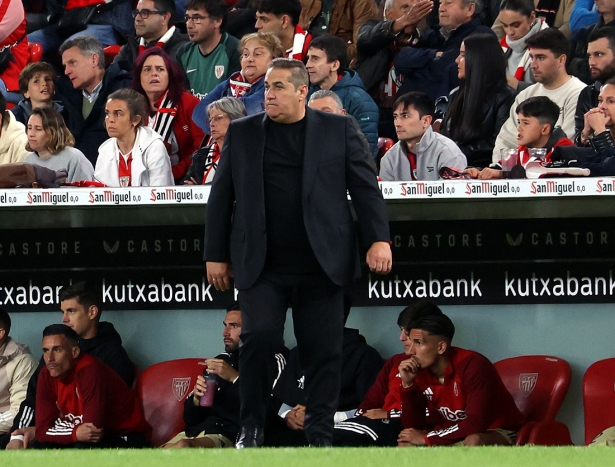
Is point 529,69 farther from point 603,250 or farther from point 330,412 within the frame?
point 330,412

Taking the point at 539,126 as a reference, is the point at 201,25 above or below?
above

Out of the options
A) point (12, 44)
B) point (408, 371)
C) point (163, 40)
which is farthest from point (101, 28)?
point (408, 371)

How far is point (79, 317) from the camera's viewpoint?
7629mm

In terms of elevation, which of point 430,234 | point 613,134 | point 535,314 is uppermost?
point 613,134

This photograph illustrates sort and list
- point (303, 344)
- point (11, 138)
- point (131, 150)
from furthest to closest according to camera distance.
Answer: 1. point (11, 138)
2. point (131, 150)
3. point (303, 344)

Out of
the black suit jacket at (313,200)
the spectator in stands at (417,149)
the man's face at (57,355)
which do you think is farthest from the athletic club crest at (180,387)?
the black suit jacket at (313,200)

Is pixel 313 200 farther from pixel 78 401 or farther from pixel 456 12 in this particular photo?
pixel 456 12

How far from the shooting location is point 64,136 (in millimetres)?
7902

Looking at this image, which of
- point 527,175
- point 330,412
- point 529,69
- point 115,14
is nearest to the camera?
point 330,412

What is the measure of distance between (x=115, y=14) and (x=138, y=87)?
2.34 meters

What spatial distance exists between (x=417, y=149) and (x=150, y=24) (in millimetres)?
3226

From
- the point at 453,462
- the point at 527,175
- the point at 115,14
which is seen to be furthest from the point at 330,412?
the point at 115,14

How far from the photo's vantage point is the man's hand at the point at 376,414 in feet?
22.9

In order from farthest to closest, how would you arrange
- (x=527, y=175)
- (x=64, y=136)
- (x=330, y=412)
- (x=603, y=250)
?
(x=64, y=136) < (x=603, y=250) < (x=527, y=175) < (x=330, y=412)
